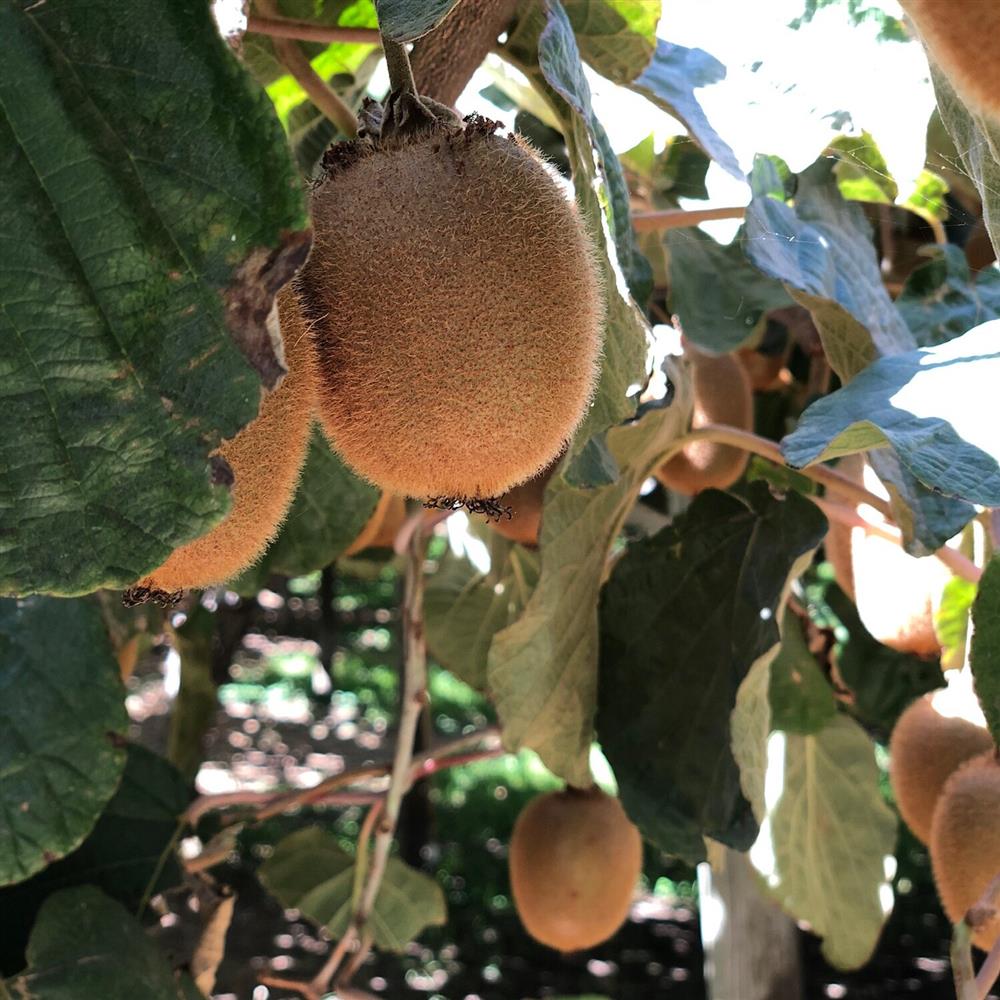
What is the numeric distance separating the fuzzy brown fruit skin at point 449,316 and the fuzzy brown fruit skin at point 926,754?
0.67 m

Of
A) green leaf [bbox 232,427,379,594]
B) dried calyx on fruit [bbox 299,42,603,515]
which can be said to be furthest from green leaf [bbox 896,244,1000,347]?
dried calyx on fruit [bbox 299,42,603,515]

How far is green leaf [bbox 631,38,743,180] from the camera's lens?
3.05ft

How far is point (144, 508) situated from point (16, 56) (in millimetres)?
194

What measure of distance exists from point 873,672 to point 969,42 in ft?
5.99

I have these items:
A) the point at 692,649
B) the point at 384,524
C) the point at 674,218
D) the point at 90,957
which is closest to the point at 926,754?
the point at 692,649

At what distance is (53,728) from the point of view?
1065mm

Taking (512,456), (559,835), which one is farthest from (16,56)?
(559,835)

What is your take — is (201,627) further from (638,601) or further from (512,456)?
(512,456)

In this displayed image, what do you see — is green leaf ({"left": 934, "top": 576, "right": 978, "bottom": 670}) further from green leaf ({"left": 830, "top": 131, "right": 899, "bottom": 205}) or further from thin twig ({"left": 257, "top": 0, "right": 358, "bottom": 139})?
thin twig ({"left": 257, "top": 0, "right": 358, "bottom": 139})

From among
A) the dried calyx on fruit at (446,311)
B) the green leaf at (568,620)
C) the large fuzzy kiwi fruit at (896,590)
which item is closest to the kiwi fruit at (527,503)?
the green leaf at (568,620)

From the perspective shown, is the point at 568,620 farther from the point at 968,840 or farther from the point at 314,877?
the point at 314,877

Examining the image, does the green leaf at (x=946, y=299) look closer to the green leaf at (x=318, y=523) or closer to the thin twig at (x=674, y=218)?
the thin twig at (x=674, y=218)

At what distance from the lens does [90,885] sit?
1.18 meters

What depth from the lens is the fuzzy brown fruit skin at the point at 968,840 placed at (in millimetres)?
967
